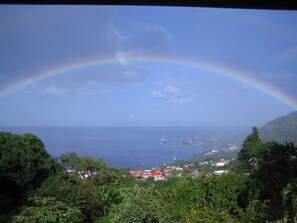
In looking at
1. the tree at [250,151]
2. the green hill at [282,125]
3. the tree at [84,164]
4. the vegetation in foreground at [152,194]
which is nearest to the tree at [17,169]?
the vegetation in foreground at [152,194]

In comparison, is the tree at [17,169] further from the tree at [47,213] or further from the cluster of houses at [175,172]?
the cluster of houses at [175,172]

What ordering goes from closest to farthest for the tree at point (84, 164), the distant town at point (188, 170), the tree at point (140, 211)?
the tree at point (140, 211) → the distant town at point (188, 170) → the tree at point (84, 164)

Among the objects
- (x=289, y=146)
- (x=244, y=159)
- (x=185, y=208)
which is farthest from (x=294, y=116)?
(x=185, y=208)

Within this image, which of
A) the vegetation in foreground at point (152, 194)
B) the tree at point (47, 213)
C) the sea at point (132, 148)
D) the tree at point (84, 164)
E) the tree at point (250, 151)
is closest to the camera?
the vegetation in foreground at point (152, 194)

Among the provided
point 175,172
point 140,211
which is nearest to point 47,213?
point 140,211

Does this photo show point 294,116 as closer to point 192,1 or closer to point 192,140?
point 192,140

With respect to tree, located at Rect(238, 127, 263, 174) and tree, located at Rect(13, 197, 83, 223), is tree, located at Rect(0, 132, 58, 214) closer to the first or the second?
tree, located at Rect(13, 197, 83, 223)

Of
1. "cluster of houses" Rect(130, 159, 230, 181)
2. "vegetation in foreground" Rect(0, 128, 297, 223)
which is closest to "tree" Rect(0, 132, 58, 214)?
"vegetation in foreground" Rect(0, 128, 297, 223)

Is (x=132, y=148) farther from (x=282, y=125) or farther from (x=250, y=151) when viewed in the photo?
(x=250, y=151)
